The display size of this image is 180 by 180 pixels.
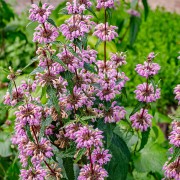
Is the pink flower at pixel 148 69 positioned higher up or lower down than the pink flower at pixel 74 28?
lower down

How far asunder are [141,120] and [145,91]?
6.9 inches

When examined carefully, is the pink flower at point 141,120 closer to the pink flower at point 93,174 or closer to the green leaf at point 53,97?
the pink flower at point 93,174

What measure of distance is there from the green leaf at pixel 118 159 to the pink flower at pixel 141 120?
0.11 m

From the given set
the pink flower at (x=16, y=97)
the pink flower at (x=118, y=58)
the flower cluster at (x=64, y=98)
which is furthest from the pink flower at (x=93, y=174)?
the pink flower at (x=118, y=58)

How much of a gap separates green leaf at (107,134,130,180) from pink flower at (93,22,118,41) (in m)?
0.50

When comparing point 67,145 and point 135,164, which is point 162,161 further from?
point 67,145

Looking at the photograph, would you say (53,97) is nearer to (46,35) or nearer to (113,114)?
(46,35)

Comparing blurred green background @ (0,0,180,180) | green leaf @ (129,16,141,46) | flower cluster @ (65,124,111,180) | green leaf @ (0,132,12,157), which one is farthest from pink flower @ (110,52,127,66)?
green leaf @ (129,16,141,46)

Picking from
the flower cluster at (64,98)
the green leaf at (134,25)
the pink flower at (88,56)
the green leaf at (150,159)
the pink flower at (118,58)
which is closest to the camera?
the flower cluster at (64,98)

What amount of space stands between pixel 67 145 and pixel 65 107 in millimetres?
173

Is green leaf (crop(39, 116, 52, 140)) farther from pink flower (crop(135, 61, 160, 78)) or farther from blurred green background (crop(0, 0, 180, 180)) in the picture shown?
blurred green background (crop(0, 0, 180, 180))

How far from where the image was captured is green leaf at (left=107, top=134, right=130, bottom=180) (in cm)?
191

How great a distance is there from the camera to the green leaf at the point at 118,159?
1911 millimetres

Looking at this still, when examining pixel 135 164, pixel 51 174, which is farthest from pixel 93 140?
pixel 135 164
